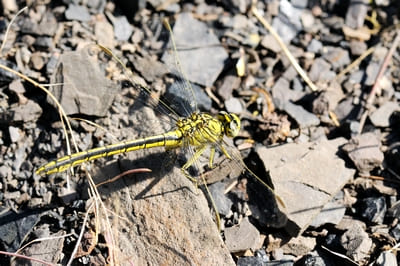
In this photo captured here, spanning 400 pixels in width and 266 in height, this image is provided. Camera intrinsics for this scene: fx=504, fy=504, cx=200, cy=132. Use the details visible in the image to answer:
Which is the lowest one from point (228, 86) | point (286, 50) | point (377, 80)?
point (377, 80)

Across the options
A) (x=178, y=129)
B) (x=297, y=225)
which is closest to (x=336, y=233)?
(x=297, y=225)

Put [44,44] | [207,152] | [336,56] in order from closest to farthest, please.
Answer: [207,152] < [44,44] < [336,56]

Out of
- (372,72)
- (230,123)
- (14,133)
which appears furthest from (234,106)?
(14,133)

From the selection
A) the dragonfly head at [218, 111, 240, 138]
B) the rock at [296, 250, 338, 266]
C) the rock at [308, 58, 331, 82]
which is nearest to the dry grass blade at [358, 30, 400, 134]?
the rock at [308, 58, 331, 82]

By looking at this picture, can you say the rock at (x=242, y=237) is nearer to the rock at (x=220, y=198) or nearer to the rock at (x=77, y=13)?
the rock at (x=220, y=198)

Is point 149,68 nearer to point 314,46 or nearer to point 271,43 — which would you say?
point 271,43
